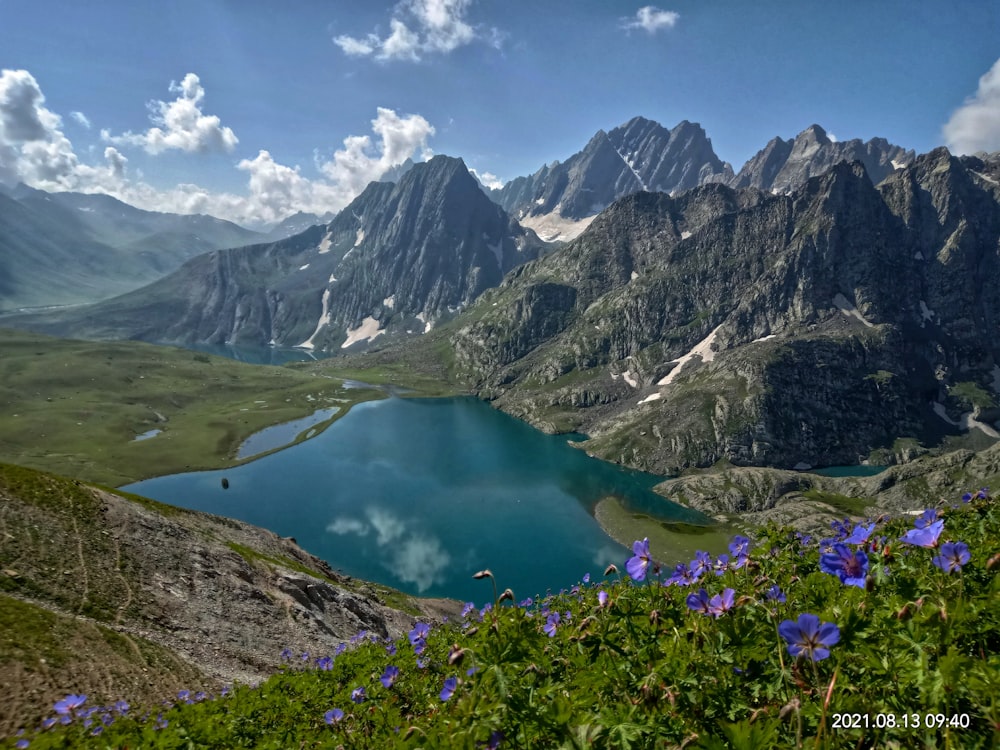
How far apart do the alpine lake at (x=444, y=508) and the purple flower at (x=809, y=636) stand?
86.2m

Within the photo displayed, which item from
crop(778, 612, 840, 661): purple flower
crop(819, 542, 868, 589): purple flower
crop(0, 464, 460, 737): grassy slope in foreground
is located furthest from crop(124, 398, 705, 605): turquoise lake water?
crop(778, 612, 840, 661): purple flower

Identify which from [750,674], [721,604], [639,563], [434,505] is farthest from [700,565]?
[434,505]

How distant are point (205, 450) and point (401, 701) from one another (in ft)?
596

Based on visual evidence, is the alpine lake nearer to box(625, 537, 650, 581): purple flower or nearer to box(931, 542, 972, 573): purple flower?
box(625, 537, 650, 581): purple flower

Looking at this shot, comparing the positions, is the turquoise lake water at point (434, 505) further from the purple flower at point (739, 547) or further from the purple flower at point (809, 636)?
the purple flower at point (809, 636)

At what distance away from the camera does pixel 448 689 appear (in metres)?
5.62

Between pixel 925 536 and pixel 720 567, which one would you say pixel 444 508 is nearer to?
pixel 720 567

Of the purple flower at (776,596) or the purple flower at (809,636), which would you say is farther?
the purple flower at (776,596)

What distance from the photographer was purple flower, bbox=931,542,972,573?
3.62 m

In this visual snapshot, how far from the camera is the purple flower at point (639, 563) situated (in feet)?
17.3

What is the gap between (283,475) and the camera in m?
144

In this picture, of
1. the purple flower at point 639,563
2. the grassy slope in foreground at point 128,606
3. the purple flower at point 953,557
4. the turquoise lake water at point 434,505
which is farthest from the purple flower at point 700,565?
the turquoise lake water at point 434,505

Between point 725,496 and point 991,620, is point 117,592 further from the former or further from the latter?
point 725,496

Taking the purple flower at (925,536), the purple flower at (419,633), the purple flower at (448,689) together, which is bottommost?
the purple flower at (419,633)
